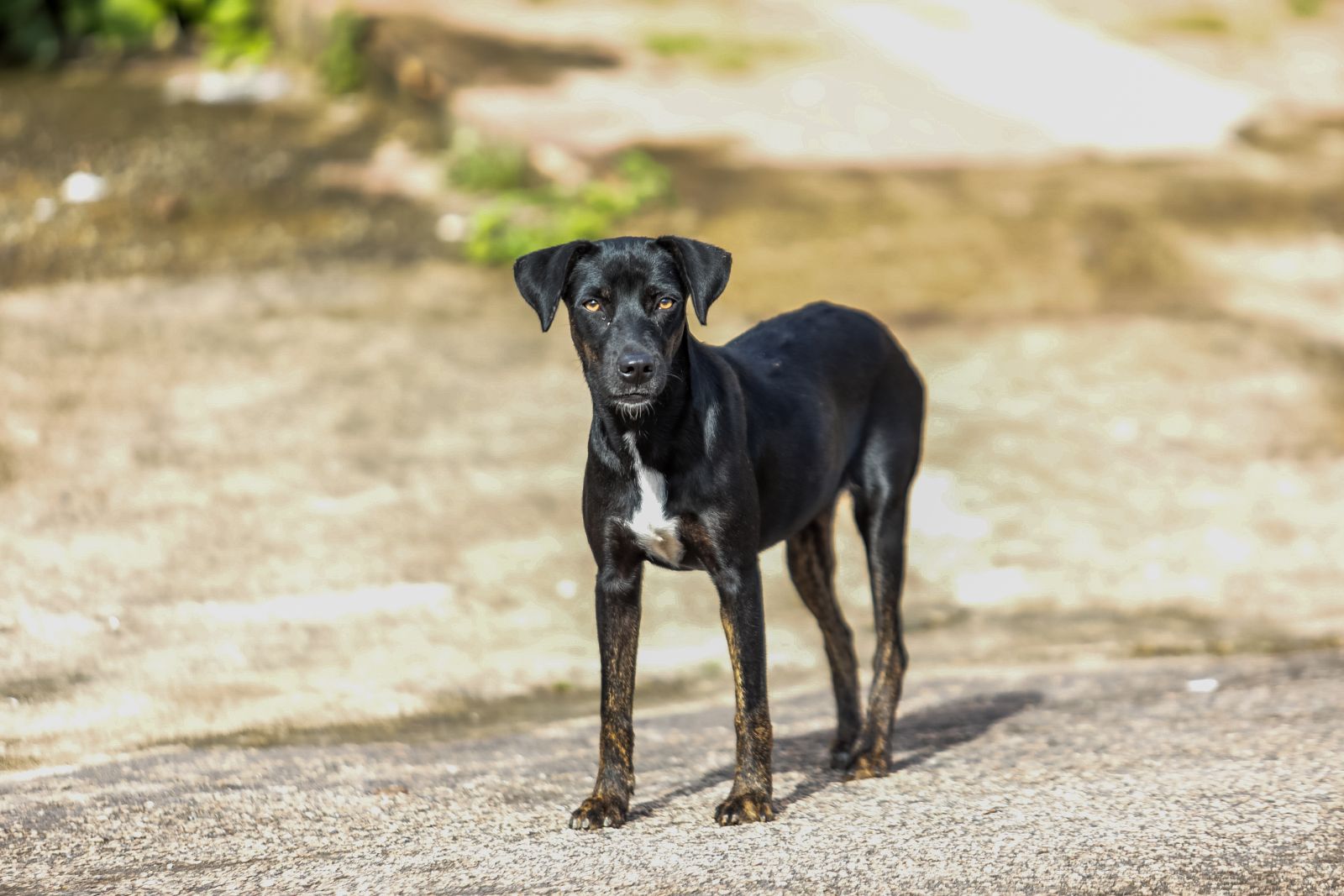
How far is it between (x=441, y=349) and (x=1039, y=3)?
11.2 meters

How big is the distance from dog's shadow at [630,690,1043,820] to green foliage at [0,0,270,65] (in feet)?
39.6

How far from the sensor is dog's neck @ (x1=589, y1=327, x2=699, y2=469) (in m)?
5.34

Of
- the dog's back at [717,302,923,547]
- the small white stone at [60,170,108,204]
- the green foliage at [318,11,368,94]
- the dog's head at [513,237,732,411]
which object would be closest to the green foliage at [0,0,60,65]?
the small white stone at [60,170,108,204]

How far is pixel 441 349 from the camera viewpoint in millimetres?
11789

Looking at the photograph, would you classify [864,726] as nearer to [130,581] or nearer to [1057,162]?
[130,581]

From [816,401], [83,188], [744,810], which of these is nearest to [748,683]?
[744,810]

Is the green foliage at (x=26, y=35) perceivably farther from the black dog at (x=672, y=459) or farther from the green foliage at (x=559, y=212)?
the black dog at (x=672, y=459)

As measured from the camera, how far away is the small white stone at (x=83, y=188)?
13906mm

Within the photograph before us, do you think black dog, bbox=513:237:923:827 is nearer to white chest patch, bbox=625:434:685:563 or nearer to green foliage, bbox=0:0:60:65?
white chest patch, bbox=625:434:685:563

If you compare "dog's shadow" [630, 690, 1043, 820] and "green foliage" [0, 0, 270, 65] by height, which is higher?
"green foliage" [0, 0, 270, 65]

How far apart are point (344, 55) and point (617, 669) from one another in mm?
11846

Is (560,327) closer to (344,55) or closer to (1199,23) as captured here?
(344,55)

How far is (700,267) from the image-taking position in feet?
17.4

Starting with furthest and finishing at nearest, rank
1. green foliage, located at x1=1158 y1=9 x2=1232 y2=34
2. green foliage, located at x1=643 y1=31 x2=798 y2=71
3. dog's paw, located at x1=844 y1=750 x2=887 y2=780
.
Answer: green foliage, located at x1=1158 y1=9 x2=1232 y2=34 → green foliage, located at x1=643 y1=31 x2=798 y2=71 → dog's paw, located at x1=844 y1=750 x2=887 y2=780
